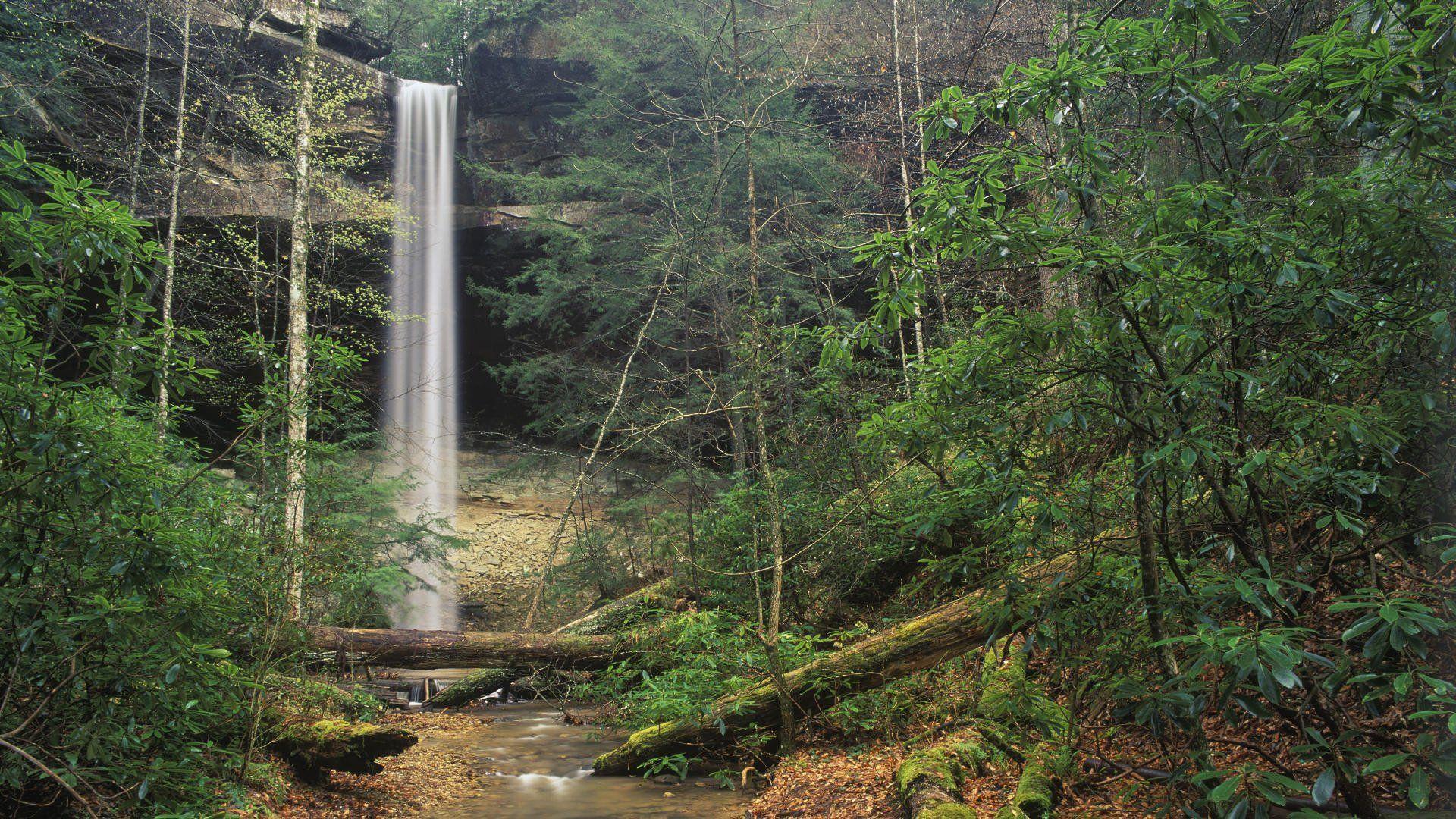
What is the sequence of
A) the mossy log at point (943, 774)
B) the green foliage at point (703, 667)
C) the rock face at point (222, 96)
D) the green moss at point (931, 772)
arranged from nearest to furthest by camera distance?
→ the mossy log at point (943, 774)
the green moss at point (931, 772)
the green foliage at point (703, 667)
the rock face at point (222, 96)

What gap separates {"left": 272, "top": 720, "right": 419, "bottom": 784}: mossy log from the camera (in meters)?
5.65

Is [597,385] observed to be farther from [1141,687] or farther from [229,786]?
[1141,687]

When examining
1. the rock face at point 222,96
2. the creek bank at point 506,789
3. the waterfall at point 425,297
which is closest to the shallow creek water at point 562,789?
the creek bank at point 506,789

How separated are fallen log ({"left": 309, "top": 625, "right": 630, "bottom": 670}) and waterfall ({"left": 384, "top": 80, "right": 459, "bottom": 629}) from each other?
1015 cm

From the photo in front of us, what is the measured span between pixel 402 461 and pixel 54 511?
1843cm

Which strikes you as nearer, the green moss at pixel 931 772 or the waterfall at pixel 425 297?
the green moss at pixel 931 772

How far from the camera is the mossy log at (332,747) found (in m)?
5.65

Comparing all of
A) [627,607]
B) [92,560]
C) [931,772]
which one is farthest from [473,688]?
[92,560]

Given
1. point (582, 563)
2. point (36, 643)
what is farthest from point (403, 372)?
point (36, 643)

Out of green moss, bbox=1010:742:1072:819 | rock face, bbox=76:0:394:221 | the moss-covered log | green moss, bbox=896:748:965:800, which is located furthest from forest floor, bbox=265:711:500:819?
rock face, bbox=76:0:394:221

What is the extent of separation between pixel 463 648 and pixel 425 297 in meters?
12.5

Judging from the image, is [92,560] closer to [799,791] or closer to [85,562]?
[85,562]

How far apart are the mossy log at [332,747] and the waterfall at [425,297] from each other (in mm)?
13657

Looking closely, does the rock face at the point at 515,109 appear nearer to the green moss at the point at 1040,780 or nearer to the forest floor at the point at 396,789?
the forest floor at the point at 396,789
